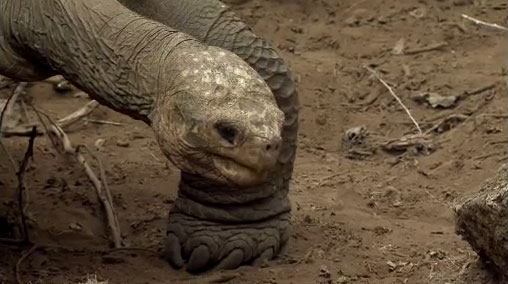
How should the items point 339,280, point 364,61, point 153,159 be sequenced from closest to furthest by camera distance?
point 339,280, point 153,159, point 364,61

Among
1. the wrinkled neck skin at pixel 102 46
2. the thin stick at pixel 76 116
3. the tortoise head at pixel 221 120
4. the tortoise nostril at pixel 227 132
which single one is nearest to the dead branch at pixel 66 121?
the thin stick at pixel 76 116

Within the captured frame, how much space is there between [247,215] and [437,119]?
1.82m

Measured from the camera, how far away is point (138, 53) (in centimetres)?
326

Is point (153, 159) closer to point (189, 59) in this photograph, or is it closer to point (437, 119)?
point (437, 119)

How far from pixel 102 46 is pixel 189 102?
1.62ft

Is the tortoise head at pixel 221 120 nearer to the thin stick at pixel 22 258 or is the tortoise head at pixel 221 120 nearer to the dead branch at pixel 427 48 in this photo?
the thin stick at pixel 22 258

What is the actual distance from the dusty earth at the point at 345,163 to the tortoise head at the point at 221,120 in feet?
1.79

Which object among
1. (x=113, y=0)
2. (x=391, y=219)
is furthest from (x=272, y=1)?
(x=113, y=0)

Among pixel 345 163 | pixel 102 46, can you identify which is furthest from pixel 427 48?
pixel 102 46

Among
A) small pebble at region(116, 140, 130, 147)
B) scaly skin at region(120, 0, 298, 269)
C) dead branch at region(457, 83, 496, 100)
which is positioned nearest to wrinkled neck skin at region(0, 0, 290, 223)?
scaly skin at region(120, 0, 298, 269)

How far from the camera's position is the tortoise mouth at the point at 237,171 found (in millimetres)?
2975

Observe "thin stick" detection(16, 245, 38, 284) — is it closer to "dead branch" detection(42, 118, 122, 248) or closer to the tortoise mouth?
"dead branch" detection(42, 118, 122, 248)

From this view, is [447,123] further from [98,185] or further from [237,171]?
[237,171]

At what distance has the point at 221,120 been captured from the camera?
2920mm
